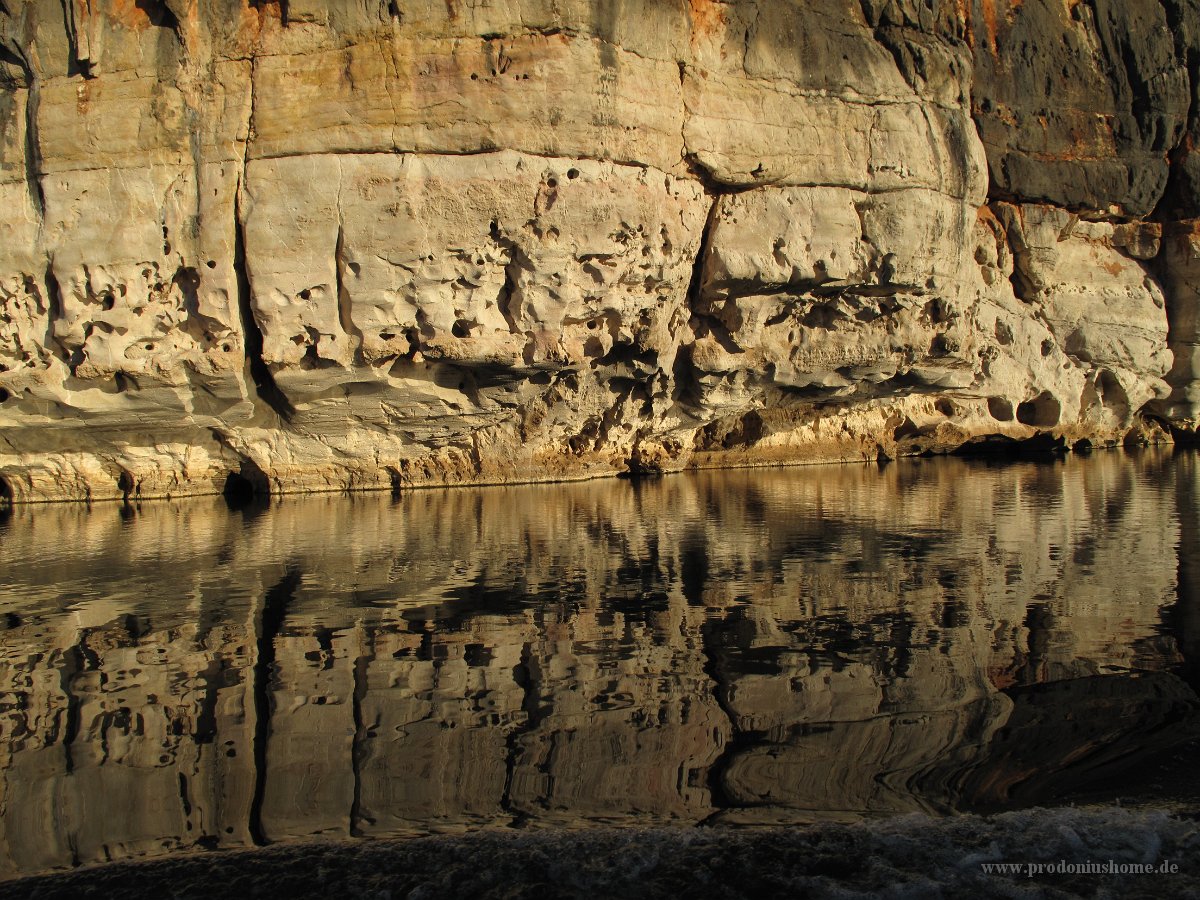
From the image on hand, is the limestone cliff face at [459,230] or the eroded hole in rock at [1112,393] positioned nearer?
the limestone cliff face at [459,230]

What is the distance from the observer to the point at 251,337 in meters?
14.1

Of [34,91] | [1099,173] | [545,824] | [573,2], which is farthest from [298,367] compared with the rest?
[1099,173]

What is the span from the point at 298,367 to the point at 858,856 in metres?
12.2

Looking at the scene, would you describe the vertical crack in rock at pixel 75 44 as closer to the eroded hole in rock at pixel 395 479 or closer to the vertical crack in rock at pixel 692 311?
the eroded hole in rock at pixel 395 479

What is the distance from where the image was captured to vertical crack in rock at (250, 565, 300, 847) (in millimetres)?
3465

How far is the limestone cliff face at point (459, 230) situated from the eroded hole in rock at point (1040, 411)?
355 cm

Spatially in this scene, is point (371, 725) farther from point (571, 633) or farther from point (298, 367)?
point (298, 367)

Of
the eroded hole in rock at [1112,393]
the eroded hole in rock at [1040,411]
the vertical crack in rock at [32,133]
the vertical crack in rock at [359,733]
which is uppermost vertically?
the vertical crack in rock at [32,133]

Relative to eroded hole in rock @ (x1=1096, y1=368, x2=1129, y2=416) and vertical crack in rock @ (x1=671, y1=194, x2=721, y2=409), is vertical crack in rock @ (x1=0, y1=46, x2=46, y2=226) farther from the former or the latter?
eroded hole in rock @ (x1=1096, y1=368, x2=1129, y2=416)

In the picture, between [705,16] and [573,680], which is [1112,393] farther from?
[573,680]

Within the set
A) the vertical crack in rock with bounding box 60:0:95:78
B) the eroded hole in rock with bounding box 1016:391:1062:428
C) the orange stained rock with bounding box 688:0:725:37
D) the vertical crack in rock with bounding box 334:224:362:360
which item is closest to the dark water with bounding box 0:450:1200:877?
the vertical crack in rock with bounding box 334:224:362:360

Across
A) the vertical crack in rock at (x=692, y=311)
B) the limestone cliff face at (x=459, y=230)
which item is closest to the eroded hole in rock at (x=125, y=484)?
the limestone cliff face at (x=459, y=230)

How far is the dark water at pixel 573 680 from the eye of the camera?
351cm

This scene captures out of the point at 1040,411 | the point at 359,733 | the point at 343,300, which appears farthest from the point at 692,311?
the point at 359,733
